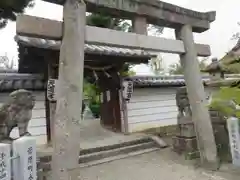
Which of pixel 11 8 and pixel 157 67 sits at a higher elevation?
pixel 157 67

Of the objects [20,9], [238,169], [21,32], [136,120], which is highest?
[20,9]

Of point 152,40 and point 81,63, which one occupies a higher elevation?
point 152,40

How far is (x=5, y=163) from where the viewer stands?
10.2 ft

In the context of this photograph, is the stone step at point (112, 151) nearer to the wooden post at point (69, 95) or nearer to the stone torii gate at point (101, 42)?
the stone torii gate at point (101, 42)

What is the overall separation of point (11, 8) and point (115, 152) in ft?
15.2

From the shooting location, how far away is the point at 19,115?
438 centimetres

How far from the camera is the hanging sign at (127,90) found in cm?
892

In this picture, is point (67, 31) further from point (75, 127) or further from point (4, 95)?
point (4, 95)

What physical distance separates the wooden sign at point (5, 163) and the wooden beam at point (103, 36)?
1.42m

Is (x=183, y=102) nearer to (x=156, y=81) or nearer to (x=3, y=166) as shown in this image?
(x=156, y=81)

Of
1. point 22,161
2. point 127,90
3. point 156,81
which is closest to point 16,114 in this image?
point 22,161

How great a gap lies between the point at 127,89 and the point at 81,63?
18.5 ft

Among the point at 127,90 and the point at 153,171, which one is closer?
the point at 153,171

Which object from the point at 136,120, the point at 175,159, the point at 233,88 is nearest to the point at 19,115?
the point at 233,88
